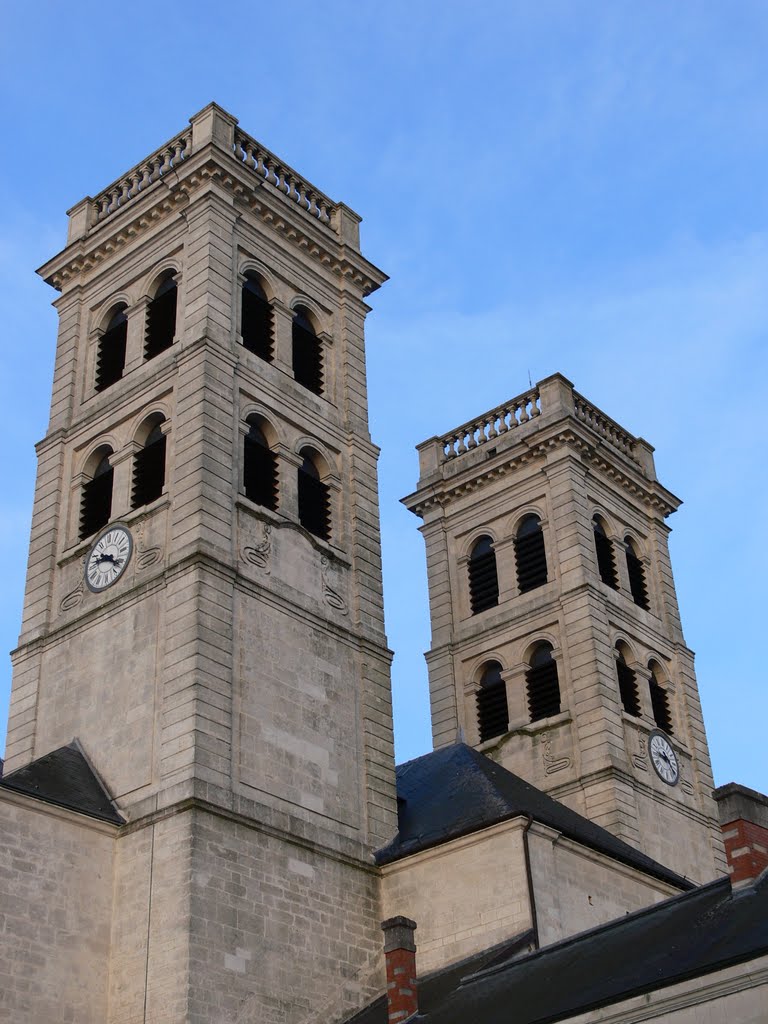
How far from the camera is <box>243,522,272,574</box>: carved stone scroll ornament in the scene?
26.0 meters

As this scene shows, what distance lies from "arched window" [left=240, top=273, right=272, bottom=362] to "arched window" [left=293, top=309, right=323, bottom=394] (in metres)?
0.83

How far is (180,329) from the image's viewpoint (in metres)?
28.7

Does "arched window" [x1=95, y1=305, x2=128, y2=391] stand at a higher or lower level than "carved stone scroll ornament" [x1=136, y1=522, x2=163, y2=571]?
higher

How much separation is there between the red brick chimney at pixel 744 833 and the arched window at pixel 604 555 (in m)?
20.0

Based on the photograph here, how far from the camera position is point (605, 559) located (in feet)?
128

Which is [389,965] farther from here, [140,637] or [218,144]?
[218,144]

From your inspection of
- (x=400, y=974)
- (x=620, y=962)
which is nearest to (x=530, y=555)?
(x=400, y=974)

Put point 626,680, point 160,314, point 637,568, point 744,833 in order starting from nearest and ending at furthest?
point 744,833, point 160,314, point 626,680, point 637,568

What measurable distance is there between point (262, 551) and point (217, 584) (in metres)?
1.69

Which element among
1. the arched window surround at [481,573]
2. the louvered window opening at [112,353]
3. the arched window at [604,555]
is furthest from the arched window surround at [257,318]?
the arched window at [604,555]

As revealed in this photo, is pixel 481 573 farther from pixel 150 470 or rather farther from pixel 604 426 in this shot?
pixel 150 470

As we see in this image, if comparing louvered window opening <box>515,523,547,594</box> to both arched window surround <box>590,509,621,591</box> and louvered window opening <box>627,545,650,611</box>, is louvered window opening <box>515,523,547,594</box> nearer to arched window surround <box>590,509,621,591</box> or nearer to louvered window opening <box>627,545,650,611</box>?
arched window surround <box>590,509,621,591</box>

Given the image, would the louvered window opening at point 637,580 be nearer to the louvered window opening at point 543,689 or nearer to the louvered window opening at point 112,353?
the louvered window opening at point 543,689

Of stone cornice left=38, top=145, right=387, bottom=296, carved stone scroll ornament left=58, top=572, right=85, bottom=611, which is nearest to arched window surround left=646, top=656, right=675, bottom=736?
stone cornice left=38, top=145, right=387, bottom=296
